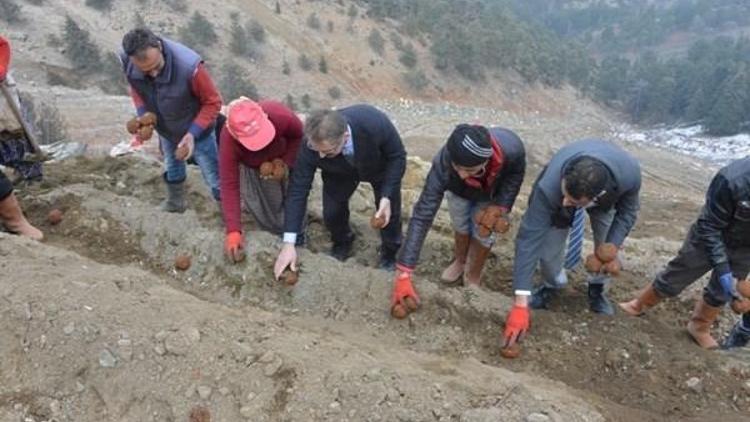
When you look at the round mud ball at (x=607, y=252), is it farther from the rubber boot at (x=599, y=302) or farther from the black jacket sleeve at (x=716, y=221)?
the rubber boot at (x=599, y=302)

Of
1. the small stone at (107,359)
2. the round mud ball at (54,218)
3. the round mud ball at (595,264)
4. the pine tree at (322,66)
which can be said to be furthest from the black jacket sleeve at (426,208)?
the pine tree at (322,66)

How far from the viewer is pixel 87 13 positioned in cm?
1955

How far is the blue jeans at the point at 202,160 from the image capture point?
4344 millimetres

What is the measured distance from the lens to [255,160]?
13.1 feet

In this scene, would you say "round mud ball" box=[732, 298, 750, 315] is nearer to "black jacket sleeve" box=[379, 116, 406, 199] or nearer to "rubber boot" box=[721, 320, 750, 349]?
"rubber boot" box=[721, 320, 750, 349]

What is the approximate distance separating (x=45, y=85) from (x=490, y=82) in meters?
19.5

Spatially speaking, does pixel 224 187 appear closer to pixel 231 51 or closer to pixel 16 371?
pixel 16 371

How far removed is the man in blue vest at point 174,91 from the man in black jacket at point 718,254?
3016 millimetres

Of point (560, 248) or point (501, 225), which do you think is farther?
point (560, 248)

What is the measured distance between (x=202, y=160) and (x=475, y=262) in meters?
2.01

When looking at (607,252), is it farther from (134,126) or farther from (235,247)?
(134,126)

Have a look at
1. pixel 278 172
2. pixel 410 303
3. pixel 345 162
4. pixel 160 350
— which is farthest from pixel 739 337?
pixel 160 350

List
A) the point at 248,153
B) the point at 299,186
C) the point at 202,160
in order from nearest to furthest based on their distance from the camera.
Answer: the point at 299,186 → the point at 248,153 → the point at 202,160

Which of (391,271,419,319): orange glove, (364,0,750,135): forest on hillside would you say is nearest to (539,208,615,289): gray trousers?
(391,271,419,319): orange glove
